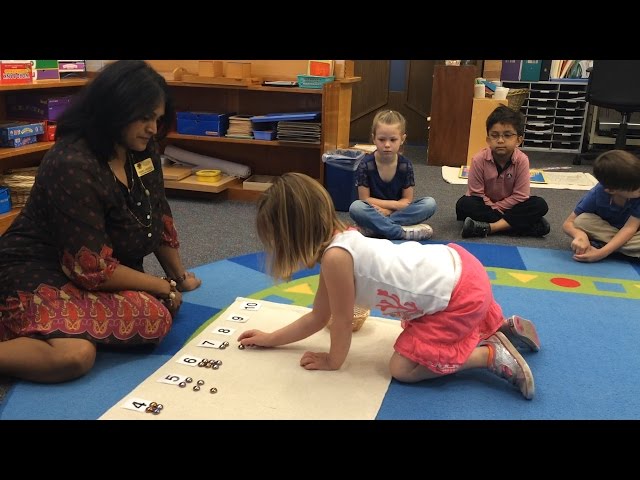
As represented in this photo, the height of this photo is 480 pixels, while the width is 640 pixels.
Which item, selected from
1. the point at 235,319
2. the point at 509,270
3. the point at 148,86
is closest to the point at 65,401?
the point at 235,319

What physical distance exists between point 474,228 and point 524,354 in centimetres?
122

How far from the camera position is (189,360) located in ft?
5.57

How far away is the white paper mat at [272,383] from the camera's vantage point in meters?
1.46

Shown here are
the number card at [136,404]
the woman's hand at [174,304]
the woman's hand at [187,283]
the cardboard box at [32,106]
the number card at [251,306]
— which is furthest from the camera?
the cardboard box at [32,106]

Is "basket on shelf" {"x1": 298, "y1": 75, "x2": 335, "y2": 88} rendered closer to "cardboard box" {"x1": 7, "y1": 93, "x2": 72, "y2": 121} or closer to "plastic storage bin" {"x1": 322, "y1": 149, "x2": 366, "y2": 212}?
"plastic storage bin" {"x1": 322, "y1": 149, "x2": 366, "y2": 212}

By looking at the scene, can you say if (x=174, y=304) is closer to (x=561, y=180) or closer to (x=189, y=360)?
(x=189, y=360)

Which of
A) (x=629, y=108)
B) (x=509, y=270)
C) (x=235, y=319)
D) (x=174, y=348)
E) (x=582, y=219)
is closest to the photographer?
(x=174, y=348)

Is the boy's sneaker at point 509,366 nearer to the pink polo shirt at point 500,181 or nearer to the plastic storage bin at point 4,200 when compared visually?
the pink polo shirt at point 500,181

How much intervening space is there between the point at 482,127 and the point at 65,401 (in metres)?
3.81

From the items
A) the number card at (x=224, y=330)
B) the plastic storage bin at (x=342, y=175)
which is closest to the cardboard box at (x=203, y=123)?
the plastic storage bin at (x=342, y=175)

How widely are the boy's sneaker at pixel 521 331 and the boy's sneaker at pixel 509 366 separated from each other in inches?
4.0

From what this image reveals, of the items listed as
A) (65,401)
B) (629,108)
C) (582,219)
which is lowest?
(65,401)
